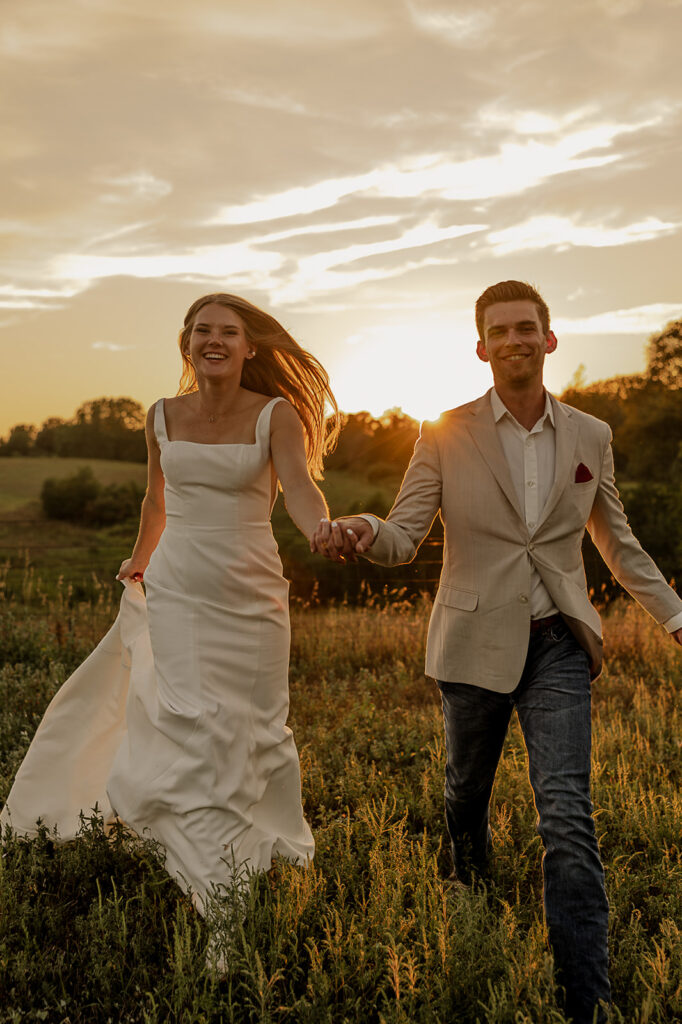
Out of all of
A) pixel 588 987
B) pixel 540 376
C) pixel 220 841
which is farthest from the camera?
pixel 540 376

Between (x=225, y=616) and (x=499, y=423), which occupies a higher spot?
(x=499, y=423)

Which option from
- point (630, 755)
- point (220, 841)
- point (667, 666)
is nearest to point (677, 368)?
point (667, 666)

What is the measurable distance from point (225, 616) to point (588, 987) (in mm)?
1883

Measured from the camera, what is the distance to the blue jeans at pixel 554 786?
298cm

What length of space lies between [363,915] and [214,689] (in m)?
1.05

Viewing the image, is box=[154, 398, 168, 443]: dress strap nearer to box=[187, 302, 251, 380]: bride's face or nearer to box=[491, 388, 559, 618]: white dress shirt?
box=[187, 302, 251, 380]: bride's face

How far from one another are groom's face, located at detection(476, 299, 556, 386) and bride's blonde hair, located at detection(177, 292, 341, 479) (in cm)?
102

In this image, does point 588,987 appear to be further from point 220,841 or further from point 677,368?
point 677,368

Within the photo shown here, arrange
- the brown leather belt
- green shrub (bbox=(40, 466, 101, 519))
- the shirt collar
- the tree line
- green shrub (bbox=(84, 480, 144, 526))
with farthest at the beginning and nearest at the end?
green shrub (bbox=(40, 466, 101, 519)) < green shrub (bbox=(84, 480, 144, 526)) < the tree line < the shirt collar < the brown leather belt

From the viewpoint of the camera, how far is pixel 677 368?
148ft

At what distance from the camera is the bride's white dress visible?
3584 mm

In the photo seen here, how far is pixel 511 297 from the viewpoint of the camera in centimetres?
372

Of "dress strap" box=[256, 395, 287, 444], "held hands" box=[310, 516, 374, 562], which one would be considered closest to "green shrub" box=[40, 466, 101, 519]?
"dress strap" box=[256, 395, 287, 444]

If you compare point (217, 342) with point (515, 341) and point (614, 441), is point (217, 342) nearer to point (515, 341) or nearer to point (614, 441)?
point (515, 341)
